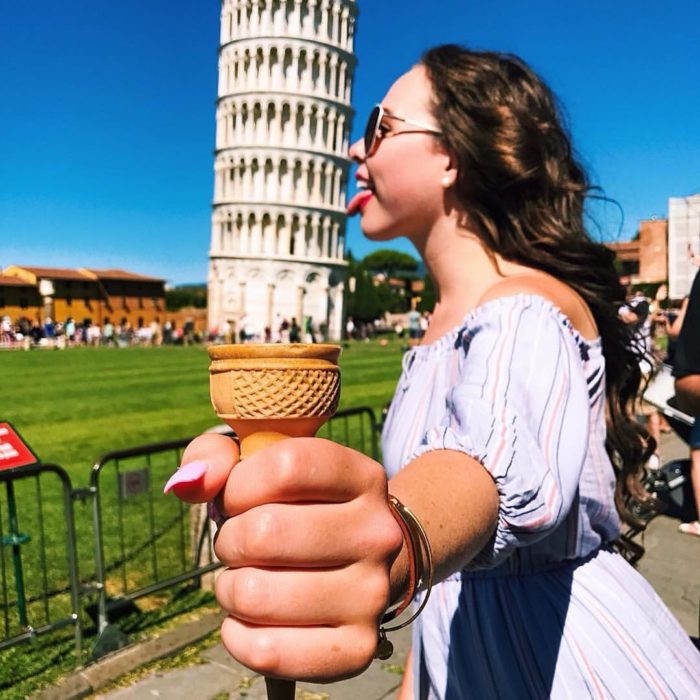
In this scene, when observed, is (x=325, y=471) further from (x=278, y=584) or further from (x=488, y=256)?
(x=488, y=256)

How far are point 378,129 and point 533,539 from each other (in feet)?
3.50

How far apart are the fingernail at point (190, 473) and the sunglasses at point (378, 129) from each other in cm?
115

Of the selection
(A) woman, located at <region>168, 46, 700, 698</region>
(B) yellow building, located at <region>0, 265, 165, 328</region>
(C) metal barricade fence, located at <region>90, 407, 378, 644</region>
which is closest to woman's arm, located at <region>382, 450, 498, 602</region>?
(A) woman, located at <region>168, 46, 700, 698</region>

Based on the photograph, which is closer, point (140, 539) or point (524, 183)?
point (524, 183)

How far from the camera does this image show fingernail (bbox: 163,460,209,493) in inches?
27.5

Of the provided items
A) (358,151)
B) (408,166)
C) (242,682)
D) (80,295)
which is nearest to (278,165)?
(80,295)

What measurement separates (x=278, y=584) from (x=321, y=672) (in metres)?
0.09

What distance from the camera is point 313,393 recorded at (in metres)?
0.81

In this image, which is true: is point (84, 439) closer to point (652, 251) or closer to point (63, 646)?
point (63, 646)

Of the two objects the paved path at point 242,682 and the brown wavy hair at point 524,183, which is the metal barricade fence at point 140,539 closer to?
the paved path at point 242,682

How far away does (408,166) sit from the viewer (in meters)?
1.61

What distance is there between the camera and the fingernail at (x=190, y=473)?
700 millimetres

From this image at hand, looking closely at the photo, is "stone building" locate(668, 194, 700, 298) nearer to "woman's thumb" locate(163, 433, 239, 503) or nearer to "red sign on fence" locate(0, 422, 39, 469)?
"woman's thumb" locate(163, 433, 239, 503)

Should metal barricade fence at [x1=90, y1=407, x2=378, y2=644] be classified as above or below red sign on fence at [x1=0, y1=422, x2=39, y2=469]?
below
